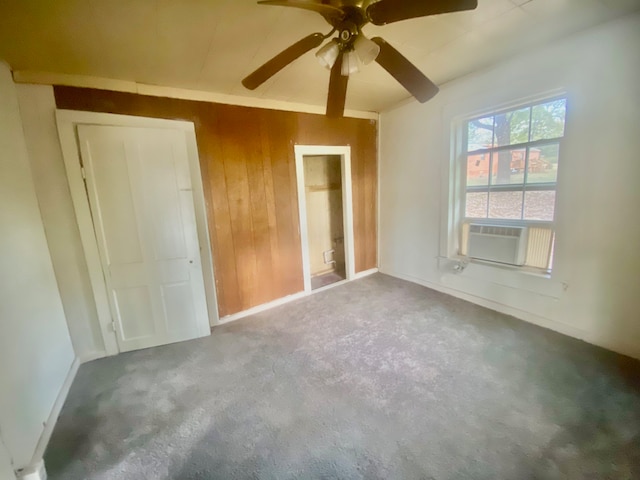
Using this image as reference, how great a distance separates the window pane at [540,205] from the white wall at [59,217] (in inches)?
161

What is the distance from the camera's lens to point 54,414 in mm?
1765

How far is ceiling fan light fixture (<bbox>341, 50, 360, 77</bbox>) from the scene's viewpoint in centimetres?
148

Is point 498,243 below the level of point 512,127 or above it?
below

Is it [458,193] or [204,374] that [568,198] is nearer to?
[458,193]

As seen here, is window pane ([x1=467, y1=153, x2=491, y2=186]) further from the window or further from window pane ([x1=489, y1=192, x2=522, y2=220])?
window pane ([x1=489, y1=192, x2=522, y2=220])

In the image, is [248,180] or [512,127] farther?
[248,180]

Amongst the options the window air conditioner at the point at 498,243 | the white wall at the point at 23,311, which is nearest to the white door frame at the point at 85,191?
the white wall at the point at 23,311

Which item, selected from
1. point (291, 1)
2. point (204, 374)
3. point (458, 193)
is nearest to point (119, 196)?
point (204, 374)

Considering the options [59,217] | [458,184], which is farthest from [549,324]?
[59,217]

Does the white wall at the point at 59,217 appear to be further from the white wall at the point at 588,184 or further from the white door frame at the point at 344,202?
the white wall at the point at 588,184

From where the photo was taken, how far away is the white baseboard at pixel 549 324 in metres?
2.08

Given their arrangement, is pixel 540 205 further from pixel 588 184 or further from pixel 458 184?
pixel 458 184

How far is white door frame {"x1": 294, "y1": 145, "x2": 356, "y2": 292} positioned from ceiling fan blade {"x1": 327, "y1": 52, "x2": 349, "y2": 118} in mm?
1419

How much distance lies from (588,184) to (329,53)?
2283 mm
